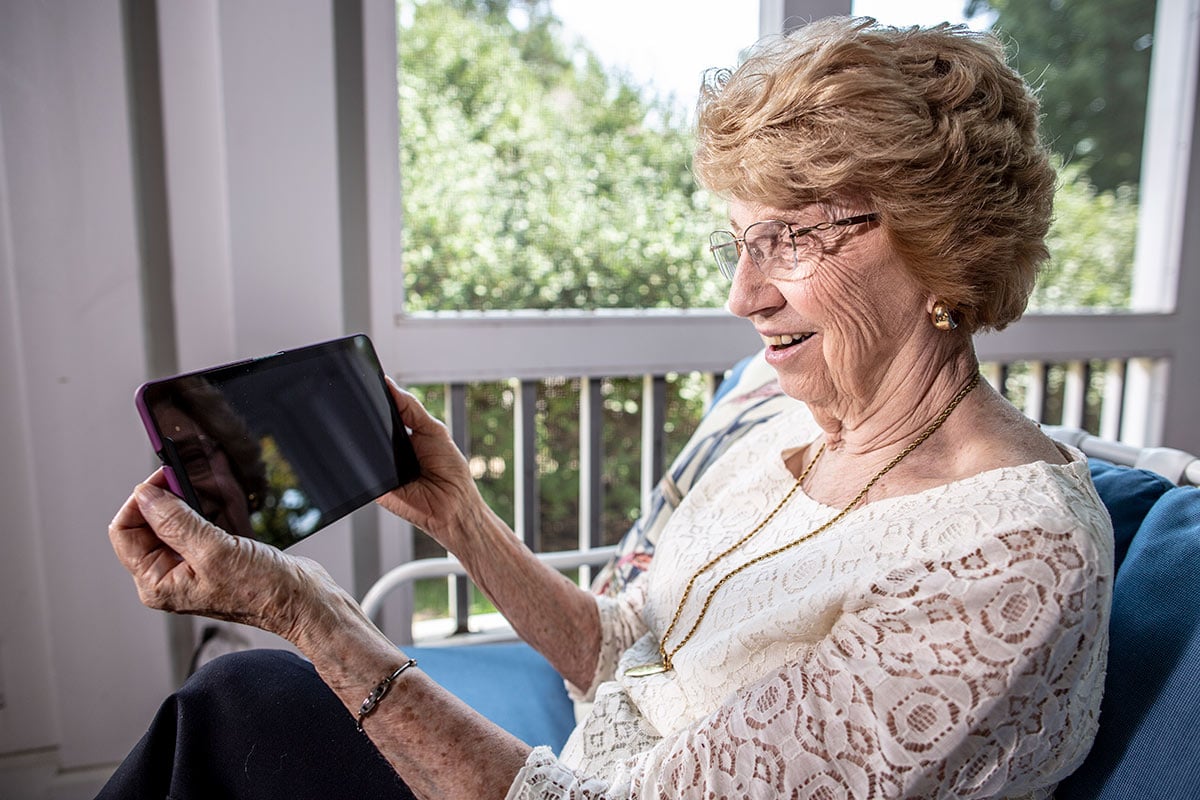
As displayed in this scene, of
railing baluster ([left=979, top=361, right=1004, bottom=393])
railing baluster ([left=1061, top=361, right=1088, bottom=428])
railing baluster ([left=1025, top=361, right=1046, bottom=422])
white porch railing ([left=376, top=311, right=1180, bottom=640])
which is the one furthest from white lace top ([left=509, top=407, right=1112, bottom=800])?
railing baluster ([left=1061, top=361, right=1088, bottom=428])

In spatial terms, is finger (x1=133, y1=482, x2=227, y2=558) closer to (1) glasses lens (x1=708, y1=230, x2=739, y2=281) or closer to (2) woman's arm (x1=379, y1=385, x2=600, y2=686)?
(2) woman's arm (x1=379, y1=385, x2=600, y2=686)

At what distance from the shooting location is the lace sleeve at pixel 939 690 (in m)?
0.65

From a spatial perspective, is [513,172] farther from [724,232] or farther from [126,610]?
[126,610]

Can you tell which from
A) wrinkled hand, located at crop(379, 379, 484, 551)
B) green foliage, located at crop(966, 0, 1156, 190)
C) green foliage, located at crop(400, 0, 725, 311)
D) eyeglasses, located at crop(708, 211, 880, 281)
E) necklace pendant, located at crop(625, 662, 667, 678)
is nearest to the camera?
eyeglasses, located at crop(708, 211, 880, 281)

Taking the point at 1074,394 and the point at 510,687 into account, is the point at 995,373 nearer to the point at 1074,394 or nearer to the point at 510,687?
the point at 1074,394

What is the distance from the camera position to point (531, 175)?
5.84 feet

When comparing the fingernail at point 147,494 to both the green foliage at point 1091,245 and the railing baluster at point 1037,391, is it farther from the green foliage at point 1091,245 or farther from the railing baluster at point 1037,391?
the green foliage at point 1091,245

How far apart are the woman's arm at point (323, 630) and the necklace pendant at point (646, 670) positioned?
232 millimetres

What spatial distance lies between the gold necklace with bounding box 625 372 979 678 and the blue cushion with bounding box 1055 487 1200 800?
250 mm

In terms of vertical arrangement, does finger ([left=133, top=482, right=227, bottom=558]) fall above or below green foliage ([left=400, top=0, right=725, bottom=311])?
below

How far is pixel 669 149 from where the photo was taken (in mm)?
1883

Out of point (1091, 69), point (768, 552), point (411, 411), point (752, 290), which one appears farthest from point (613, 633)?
point (1091, 69)

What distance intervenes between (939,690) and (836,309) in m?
0.43

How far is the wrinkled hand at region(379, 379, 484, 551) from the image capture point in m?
1.11
